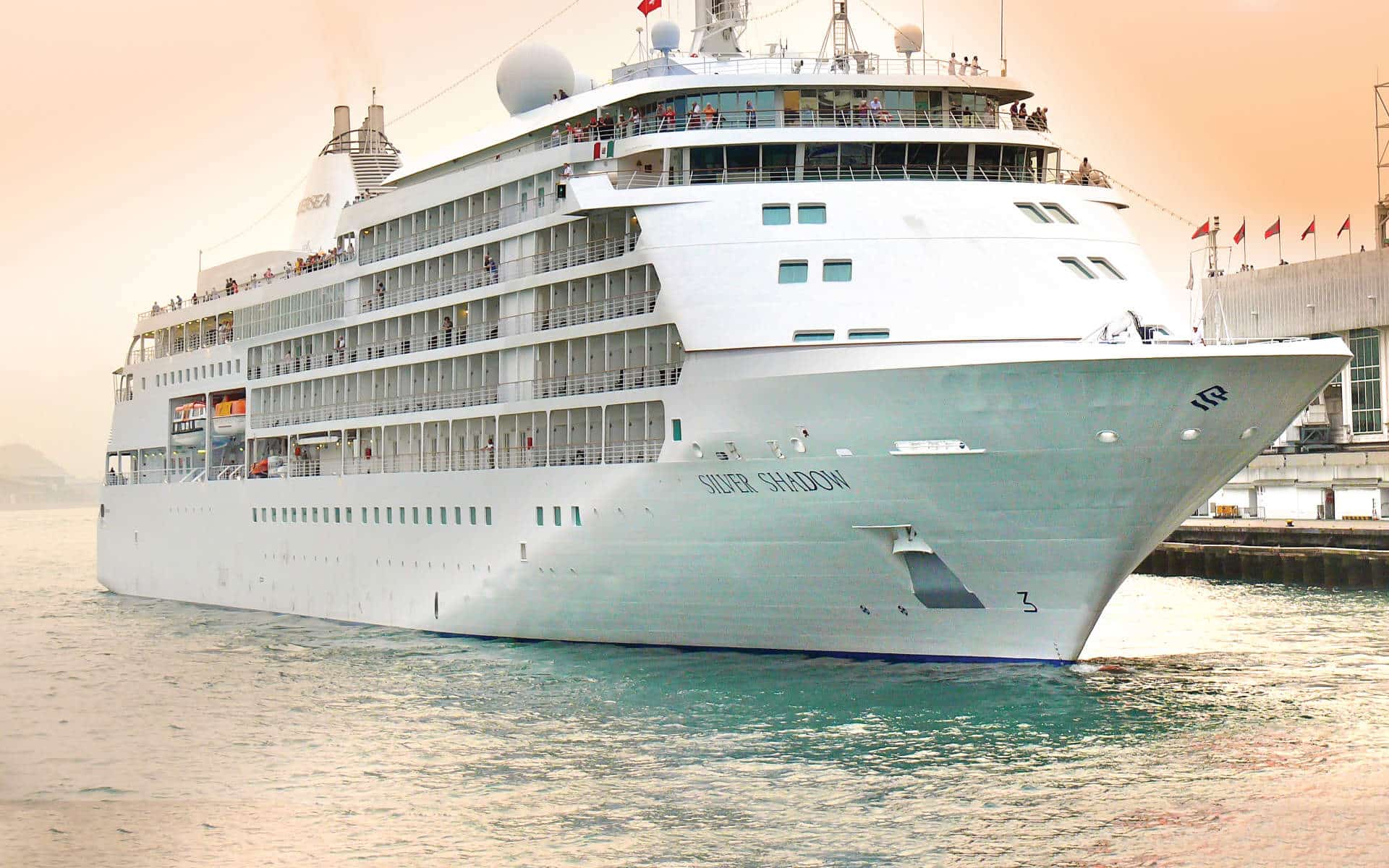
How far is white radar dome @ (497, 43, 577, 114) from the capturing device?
3441 cm

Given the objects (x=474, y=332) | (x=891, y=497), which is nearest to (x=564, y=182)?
(x=474, y=332)

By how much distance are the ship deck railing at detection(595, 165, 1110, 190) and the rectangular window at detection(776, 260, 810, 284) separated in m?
2.31

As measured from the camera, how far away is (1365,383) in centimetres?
6306

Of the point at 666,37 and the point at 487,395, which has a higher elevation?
the point at 666,37

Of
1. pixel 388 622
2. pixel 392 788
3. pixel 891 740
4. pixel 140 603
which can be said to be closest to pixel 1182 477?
pixel 891 740

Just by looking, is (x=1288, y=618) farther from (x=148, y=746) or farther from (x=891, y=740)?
(x=148, y=746)

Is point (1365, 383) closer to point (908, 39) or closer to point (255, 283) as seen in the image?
point (908, 39)

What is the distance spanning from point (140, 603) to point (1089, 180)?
103 feet

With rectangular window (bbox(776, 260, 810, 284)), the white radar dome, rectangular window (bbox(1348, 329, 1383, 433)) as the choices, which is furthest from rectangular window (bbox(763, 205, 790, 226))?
rectangular window (bbox(1348, 329, 1383, 433))

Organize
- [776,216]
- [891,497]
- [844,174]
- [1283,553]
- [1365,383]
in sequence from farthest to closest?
[1365,383]
[1283,553]
[844,174]
[776,216]
[891,497]

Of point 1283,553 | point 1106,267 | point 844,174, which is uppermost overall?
point 844,174

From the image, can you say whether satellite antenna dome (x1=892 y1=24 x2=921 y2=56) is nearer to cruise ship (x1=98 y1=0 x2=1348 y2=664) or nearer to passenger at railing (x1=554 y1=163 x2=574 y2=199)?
cruise ship (x1=98 y1=0 x2=1348 y2=664)

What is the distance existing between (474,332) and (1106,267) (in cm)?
1369

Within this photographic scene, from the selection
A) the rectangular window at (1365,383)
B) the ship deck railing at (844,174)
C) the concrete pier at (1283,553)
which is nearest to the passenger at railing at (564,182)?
the ship deck railing at (844,174)
